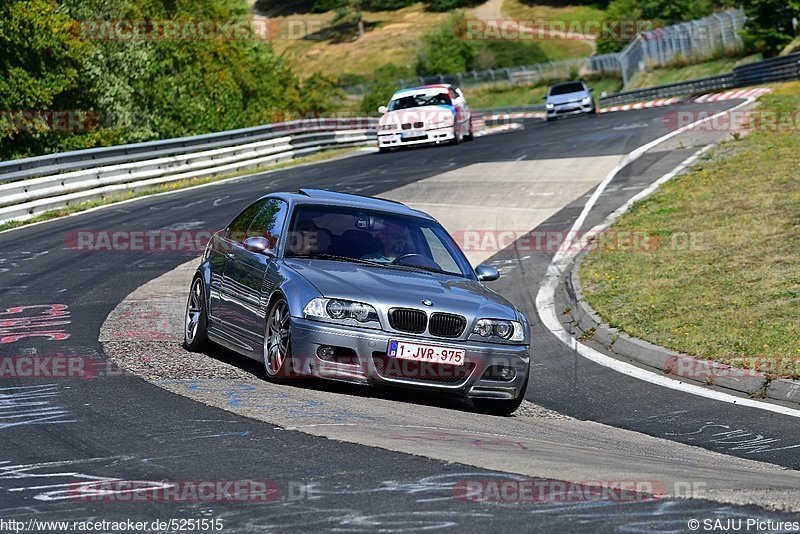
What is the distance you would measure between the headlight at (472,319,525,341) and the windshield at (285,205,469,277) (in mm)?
1024

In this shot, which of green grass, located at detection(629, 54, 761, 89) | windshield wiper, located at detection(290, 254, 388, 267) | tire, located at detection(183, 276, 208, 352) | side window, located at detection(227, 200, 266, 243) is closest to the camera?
windshield wiper, located at detection(290, 254, 388, 267)

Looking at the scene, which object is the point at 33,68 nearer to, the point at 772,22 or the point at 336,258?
the point at 336,258

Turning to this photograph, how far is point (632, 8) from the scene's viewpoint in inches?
3922

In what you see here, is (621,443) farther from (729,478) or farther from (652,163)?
(652,163)

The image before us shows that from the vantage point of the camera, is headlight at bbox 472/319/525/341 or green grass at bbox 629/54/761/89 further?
green grass at bbox 629/54/761/89

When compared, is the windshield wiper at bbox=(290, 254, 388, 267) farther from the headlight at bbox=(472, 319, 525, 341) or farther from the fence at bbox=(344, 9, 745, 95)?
the fence at bbox=(344, 9, 745, 95)

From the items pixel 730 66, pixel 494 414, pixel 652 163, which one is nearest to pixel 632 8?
pixel 730 66

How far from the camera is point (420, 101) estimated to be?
114ft

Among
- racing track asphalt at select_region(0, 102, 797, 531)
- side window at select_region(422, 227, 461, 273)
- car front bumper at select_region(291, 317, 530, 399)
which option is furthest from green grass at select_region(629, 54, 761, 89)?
car front bumper at select_region(291, 317, 530, 399)

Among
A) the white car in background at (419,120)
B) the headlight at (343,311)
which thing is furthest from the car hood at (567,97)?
the headlight at (343,311)

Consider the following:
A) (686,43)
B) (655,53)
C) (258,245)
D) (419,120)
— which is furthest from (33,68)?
(655,53)

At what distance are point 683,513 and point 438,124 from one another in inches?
1176

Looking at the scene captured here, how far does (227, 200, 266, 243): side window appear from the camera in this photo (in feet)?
35.2

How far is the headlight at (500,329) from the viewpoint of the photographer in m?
8.88
